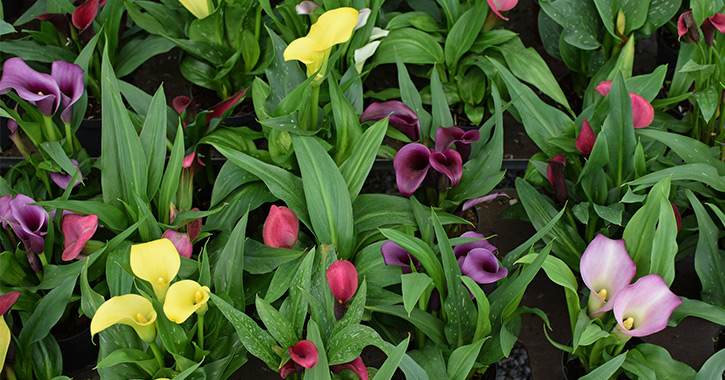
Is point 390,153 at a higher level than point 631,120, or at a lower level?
lower

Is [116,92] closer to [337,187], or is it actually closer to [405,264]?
[337,187]

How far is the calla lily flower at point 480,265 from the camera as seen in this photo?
1.17 meters

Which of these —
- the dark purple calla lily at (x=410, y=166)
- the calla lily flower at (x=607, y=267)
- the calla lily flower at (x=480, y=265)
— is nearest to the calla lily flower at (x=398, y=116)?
the dark purple calla lily at (x=410, y=166)

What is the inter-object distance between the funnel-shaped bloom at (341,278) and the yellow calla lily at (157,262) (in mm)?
241

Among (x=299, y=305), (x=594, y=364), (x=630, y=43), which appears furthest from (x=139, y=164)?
(x=630, y=43)

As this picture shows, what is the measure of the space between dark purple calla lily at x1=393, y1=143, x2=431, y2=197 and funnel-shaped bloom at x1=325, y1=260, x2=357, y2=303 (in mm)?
271

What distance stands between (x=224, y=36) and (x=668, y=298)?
3.87ft

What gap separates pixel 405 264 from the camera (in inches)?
48.1

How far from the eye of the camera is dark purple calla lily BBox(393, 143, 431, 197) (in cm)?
132

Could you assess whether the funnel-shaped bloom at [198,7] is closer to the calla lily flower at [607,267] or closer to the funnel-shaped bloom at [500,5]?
the funnel-shaped bloom at [500,5]

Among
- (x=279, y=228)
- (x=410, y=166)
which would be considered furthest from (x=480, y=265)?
(x=279, y=228)

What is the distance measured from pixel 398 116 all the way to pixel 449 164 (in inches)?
7.0

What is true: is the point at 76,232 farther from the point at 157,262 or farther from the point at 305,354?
the point at 305,354

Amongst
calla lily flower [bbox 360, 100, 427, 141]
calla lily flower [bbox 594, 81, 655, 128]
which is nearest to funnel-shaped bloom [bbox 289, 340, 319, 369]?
calla lily flower [bbox 360, 100, 427, 141]
